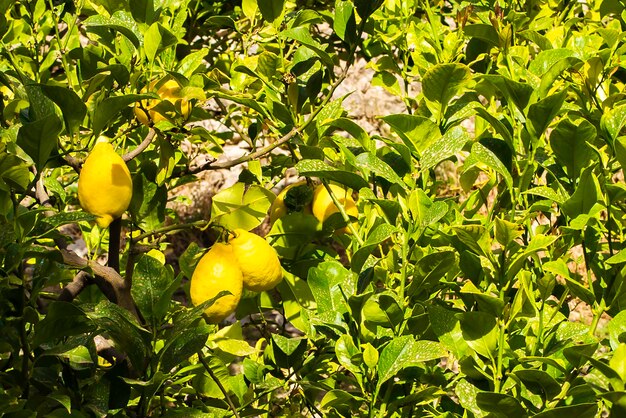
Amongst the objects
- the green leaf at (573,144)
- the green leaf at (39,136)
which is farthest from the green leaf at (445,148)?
the green leaf at (39,136)

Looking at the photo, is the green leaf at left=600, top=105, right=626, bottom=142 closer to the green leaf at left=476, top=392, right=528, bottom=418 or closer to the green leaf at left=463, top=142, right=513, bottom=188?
the green leaf at left=463, top=142, right=513, bottom=188

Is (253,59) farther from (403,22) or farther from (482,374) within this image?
(482,374)

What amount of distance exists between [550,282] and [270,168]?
0.73m

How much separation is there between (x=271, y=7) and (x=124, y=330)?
0.53 meters

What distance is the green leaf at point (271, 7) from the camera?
121 centimetres

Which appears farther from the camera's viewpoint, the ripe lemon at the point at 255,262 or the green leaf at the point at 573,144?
the ripe lemon at the point at 255,262

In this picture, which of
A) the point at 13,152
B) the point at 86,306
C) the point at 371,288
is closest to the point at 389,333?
the point at 371,288

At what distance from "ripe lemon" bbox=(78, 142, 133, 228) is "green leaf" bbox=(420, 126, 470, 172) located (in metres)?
0.37

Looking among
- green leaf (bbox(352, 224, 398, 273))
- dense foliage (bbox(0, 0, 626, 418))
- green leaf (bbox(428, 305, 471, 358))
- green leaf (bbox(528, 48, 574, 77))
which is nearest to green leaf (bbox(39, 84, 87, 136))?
dense foliage (bbox(0, 0, 626, 418))

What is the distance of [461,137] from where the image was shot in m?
0.99

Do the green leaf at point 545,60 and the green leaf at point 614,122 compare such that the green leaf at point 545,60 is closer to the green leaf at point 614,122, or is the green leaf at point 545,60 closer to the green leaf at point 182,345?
the green leaf at point 614,122

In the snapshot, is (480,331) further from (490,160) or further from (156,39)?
(156,39)

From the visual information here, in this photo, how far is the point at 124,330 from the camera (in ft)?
3.04

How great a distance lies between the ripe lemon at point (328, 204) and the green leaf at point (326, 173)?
0.55 ft
